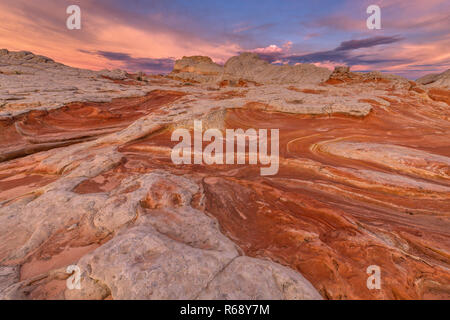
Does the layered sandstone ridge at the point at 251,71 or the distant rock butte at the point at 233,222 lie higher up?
the layered sandstone ridge at the point at 251,71

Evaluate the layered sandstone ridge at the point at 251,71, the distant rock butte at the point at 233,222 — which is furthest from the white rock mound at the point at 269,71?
the distant rock butte at the point at 233,222

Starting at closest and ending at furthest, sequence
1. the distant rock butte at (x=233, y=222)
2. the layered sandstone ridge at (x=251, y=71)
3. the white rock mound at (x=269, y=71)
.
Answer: the distant rock butte at (x=233, y=222), the layered sandstone ridge at (x=251, y=71), the white rock mound at (x=269, y=71)

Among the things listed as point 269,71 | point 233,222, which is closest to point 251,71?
point 269,71

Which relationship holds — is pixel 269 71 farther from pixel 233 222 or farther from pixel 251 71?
pixel 233 222

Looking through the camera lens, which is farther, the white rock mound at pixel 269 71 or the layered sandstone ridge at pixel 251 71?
the white rock mound at pixel 269 71

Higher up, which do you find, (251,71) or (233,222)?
(251,71)

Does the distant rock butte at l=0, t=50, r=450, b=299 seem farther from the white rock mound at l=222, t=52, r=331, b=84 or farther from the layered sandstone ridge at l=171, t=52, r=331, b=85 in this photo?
the white rock mound at l=222, t=52, r=331, b=84

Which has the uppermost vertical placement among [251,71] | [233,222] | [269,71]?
[251,71]

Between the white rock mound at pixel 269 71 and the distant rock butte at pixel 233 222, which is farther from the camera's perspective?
the white rock mound at pixel 269 71

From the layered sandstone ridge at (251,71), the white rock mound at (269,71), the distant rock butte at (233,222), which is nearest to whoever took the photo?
the distant rock butte at (233,222)

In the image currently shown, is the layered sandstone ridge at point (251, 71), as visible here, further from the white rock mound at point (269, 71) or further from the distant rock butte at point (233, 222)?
the distant rock butte at point (233, 222)

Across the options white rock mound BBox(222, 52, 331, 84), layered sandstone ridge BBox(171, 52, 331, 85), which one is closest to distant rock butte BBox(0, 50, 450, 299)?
layered sandstone ridge BBox(171, 52, 331, 85)
